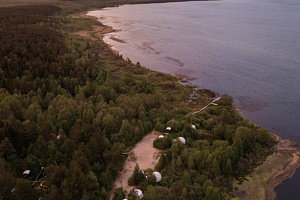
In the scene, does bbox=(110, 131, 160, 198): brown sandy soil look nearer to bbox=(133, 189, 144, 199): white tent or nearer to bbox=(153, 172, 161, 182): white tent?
bbox=(133, 189, 144, 199): white tent

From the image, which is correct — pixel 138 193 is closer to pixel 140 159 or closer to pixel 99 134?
pixel 140 159

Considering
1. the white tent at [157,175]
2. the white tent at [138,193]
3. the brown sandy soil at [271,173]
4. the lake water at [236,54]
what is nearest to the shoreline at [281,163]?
the brown sandy soil at [271,173]

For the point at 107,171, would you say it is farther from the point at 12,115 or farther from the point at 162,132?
the point at 12,115

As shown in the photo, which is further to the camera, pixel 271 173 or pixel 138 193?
pixel 271 173

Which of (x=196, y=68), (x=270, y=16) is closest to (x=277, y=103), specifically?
(x=196, y=68)

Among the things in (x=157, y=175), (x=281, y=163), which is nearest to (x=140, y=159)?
(x=157, y=175)

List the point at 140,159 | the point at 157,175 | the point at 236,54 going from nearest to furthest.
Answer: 1. the point at 157,175
2. the point at 140,159
3. the point at 236,54
